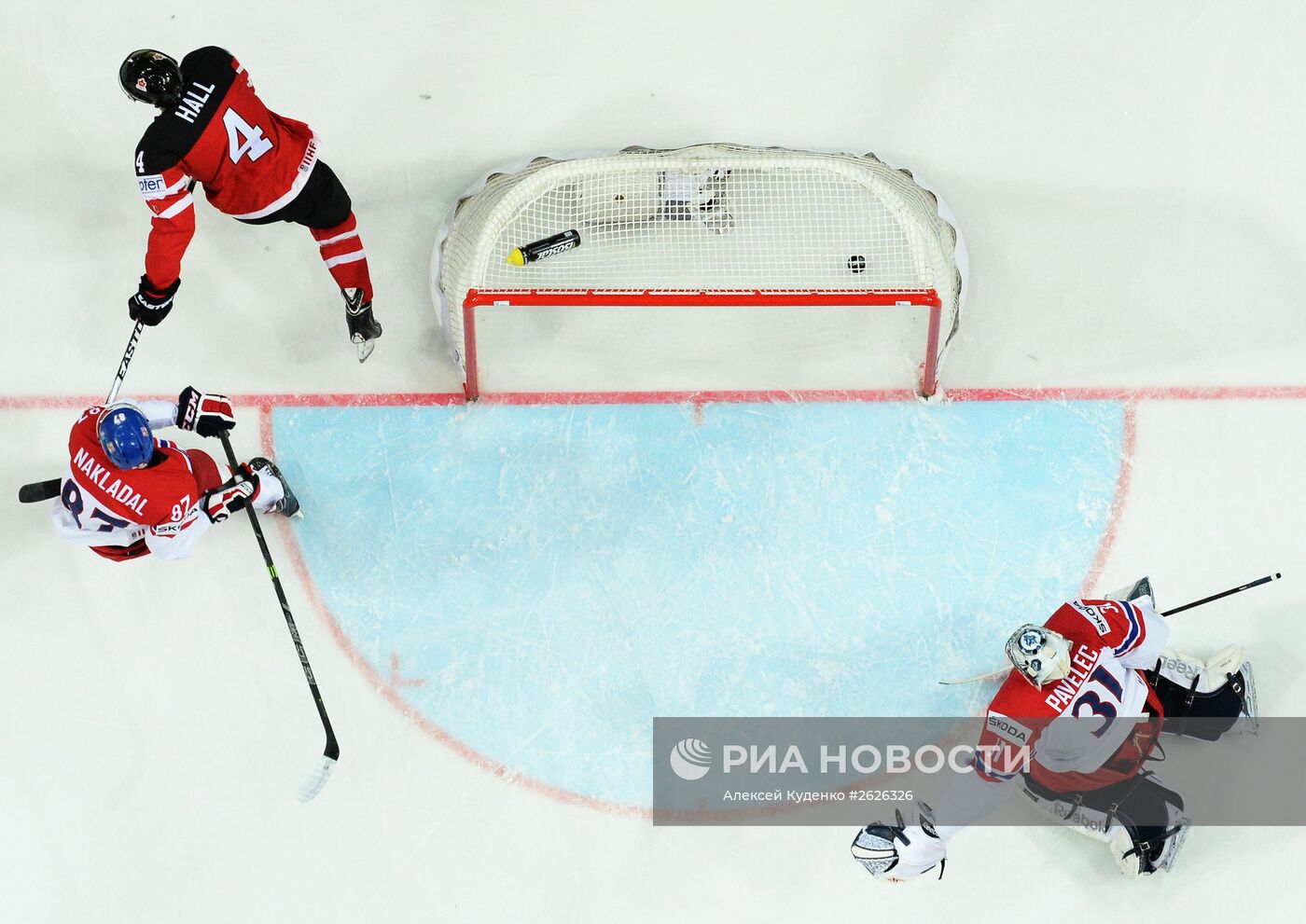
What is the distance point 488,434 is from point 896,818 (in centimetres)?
214

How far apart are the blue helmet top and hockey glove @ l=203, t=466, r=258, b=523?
40 cm

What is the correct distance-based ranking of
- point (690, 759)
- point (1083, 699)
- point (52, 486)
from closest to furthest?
point (1083, 699) < point (52, 486) < point (690, 759)

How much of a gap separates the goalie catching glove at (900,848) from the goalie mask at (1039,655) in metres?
0.76

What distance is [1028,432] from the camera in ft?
15.9

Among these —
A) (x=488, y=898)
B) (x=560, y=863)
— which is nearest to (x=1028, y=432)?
(x=560, y=863)

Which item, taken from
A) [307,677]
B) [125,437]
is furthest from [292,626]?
[125,437]

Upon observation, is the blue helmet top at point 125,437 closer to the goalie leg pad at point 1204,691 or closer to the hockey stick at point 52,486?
the hockey stick at point 52,486

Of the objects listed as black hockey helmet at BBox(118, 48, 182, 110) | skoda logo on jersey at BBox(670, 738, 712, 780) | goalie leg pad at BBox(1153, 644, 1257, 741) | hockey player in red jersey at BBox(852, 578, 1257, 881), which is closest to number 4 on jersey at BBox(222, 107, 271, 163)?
black hockey helmet at BBox(118, 48, 182, 110)

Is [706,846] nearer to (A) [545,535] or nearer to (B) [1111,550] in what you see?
(A) [545,535]

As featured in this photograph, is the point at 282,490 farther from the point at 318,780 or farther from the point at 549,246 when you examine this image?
the point at 549,246

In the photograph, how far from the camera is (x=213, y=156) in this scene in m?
4.03

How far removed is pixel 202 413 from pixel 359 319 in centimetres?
70

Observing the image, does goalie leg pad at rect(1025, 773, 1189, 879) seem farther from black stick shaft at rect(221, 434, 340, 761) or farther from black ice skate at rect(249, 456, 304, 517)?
black ice skate at rect(249, 456, 304, 517)

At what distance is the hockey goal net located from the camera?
4547 mm
